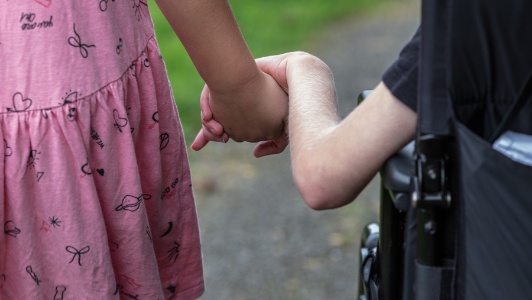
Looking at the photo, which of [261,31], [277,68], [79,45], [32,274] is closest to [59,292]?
[32,274]

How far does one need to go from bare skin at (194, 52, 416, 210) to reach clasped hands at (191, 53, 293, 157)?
0.22 m

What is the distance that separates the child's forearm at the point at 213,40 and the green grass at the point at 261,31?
2.73m

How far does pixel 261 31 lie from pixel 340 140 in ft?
16.6

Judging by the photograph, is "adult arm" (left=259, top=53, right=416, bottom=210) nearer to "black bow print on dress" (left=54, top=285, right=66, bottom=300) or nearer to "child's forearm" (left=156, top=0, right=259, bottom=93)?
"child's forearm" (left=156, top=0, right=259, bottom=93)

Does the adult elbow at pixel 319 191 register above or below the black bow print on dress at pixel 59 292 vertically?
above

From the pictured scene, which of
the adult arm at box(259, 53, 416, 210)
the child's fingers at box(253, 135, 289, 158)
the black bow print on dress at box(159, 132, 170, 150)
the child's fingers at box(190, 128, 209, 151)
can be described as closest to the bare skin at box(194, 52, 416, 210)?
the adult arm at box(259, 53, 416, 210)

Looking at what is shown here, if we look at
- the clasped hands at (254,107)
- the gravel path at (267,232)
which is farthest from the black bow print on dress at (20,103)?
the gravel path at (267,232)

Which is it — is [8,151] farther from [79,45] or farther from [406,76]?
[406,76]

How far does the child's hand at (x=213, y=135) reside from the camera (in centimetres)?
163

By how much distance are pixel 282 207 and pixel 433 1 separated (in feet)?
8.65

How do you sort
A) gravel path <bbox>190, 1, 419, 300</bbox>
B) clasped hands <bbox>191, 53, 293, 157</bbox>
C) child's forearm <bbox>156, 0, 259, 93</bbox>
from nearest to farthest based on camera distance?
child's forearm <bbox>156, 0, 259, 93</bbox> → clasped hands <bbox>191, 53, 293, 157</bbox> → gravel path <bbox>190, 1, 419, 300</bbox>

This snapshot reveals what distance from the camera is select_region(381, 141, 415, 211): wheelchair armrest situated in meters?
0.97

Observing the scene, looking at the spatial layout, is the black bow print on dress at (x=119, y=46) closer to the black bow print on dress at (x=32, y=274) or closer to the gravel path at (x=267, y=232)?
the black bow print on dress at (x=32, y=274)

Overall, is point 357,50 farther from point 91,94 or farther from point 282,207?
point 91,94
